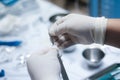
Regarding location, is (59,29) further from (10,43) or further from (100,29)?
(10,43)

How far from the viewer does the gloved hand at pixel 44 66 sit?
25.1 inches

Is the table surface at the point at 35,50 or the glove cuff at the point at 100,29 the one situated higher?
the glove cuff at the point at 100,29

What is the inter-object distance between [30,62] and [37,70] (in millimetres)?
50

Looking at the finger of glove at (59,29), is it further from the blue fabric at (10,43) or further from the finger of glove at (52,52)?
the blue fabric at (10,43)

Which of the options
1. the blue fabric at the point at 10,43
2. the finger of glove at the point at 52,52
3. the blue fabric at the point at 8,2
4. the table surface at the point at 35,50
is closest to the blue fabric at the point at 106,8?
the table surface at the point at 35,50

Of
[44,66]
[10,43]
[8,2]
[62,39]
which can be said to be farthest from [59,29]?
[8,2]

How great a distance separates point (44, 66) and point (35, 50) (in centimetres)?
31

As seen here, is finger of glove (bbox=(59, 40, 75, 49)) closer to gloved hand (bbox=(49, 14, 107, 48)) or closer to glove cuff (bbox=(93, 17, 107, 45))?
gloved hand (bbox=(49, 14, 107, 48))

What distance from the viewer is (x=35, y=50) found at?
961 millimetres

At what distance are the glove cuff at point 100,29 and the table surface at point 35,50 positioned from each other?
0.55ft

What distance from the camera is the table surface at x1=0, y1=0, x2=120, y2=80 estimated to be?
33.4 inches

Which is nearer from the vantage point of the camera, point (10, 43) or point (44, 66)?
point (44, 66)

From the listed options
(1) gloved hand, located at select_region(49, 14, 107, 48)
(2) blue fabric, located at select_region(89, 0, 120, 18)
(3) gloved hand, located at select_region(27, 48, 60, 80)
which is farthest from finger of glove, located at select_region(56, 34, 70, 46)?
(2) blue fabric, located at select_region(89, 0, 120, 18)

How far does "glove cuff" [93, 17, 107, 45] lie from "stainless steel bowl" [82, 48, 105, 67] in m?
0.14
